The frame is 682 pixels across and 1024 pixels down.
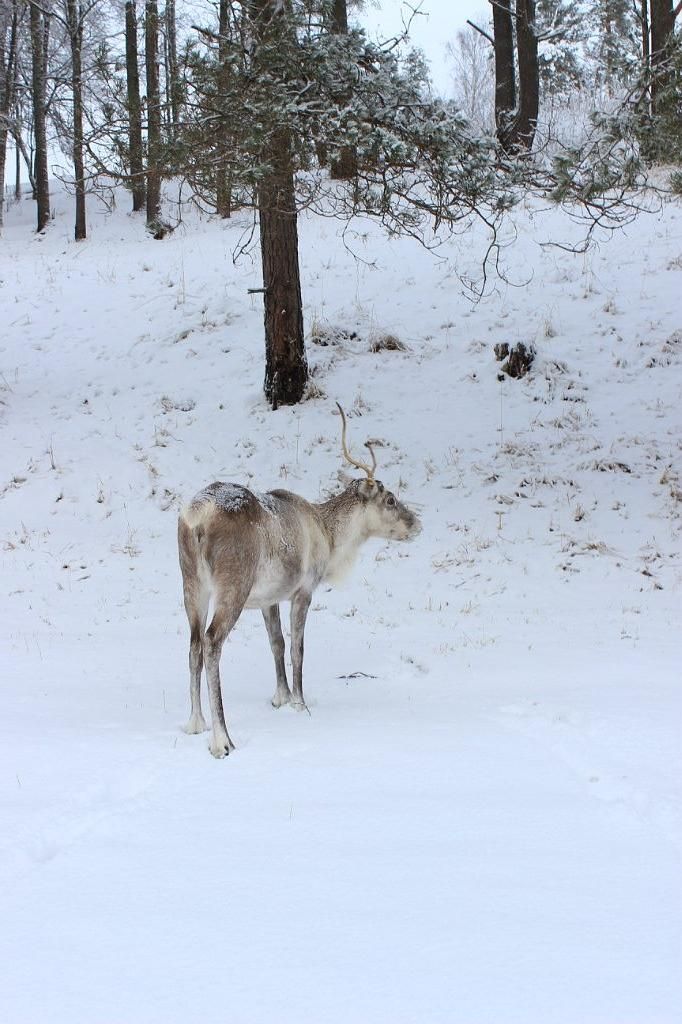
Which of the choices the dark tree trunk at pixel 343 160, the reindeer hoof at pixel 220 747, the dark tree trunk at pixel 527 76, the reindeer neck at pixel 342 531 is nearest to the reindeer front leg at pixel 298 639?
the reindeer neck at pixel 342 531

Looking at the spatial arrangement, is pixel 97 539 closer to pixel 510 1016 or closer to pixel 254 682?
pixel 254 682

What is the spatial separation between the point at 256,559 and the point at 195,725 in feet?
3.79

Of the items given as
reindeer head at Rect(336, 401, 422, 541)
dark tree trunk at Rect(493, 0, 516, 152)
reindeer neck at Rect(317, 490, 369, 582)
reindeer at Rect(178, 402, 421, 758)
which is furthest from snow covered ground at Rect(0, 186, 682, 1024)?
dark tree trunk at Rect(493, 0, 516, 152)

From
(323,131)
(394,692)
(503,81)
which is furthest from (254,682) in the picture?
(503,81)

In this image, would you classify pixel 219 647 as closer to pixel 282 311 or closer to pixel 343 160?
pixel 343 160

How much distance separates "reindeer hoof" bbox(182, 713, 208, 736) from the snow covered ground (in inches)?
5.2

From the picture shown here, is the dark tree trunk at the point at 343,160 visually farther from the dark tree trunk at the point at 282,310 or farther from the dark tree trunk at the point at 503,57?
the dark tree trunk at the point at 503,57

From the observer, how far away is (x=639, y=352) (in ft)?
42.6

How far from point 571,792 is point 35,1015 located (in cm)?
271

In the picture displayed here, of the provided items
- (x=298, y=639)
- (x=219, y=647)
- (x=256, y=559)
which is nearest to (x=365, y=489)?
(x=298, y=639)

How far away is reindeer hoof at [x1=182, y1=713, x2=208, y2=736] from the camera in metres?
Answer: 5.49

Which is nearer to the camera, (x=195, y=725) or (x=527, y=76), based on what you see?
(x=195, y=725)

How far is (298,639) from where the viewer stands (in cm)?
640

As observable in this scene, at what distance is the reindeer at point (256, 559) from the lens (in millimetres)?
5480
